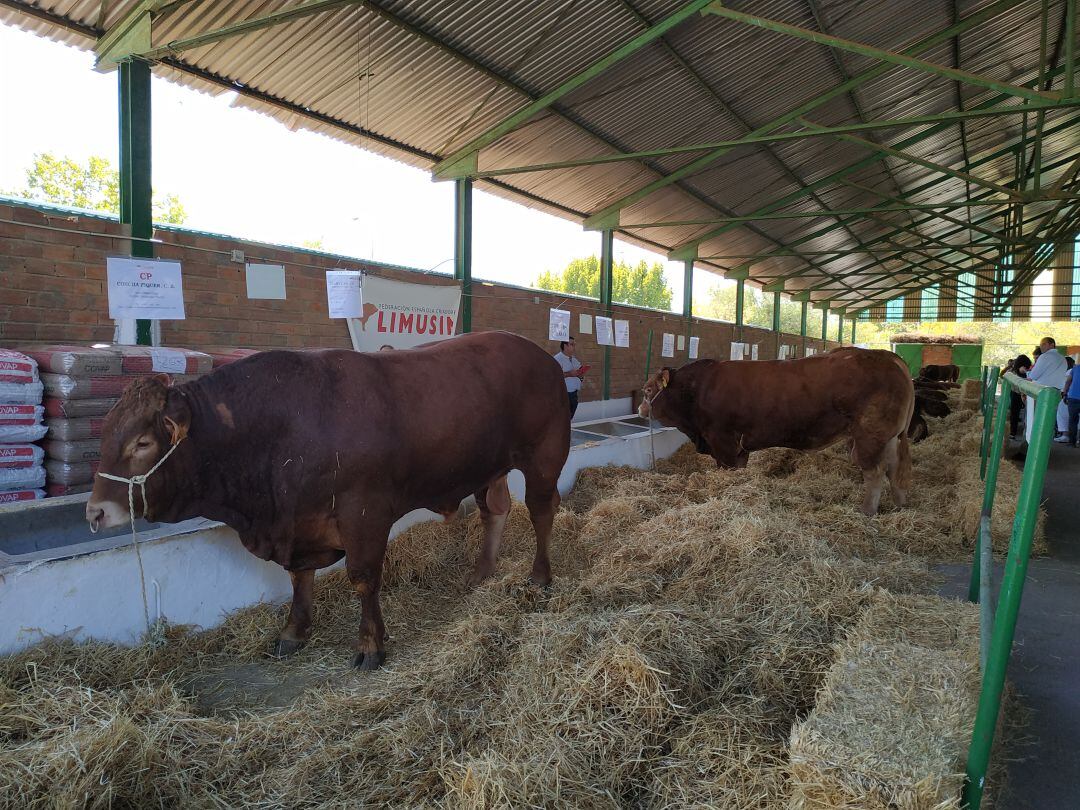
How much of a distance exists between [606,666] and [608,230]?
33.9 ft

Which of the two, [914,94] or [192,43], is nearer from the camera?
[192,43]

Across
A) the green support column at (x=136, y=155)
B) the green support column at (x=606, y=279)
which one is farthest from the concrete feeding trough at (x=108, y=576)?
the green support column at (x=606, y=279)

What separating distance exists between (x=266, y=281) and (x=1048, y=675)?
21.2ft

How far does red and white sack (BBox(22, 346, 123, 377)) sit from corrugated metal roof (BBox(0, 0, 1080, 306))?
2.69m

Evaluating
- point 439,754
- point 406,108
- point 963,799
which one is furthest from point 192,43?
point 963,799

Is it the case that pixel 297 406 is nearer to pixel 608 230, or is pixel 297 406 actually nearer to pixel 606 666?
pixel 606 666

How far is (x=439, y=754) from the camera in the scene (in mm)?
2141

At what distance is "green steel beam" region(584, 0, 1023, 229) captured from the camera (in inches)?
340

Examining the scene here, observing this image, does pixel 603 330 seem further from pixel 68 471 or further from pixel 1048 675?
pixel 1048 675

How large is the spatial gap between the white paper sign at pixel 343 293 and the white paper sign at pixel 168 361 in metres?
1.92

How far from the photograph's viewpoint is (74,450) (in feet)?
12.1

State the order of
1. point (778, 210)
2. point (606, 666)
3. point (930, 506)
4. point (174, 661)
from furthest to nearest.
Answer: point (778, 210), point (930, 506), point (174, 661), point (606, 666)

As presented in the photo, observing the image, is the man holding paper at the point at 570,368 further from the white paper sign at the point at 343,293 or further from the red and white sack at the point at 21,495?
the red and white sack at the point at 21,495

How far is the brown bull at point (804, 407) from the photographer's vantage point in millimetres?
6090
